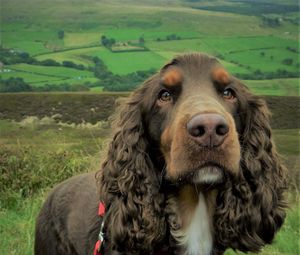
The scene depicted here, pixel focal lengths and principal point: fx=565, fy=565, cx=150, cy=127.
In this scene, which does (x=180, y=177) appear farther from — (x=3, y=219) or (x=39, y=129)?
(x=39, y=129)

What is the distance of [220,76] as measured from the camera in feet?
11.4

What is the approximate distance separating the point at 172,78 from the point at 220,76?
30 cm

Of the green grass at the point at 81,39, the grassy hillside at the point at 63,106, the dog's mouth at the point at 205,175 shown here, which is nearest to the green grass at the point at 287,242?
the dog's mouth at the point at 205,175

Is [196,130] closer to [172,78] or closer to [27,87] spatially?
[172,78]

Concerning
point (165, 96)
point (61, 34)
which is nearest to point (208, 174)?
point (165, 96)

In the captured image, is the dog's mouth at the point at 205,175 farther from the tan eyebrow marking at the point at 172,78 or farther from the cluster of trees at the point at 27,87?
the cluster of trees at the point at 27,87

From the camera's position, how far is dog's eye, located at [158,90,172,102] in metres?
3.44

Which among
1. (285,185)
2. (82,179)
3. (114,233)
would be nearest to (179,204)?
(114,233)

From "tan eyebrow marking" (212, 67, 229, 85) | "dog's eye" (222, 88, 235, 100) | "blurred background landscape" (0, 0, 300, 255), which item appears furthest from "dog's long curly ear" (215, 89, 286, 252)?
"blurred background landscape" (0, 0, 300, 255)

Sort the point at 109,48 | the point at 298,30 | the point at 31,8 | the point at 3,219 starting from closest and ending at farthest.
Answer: the point at 3,219, the point at 109,48, the point at 298,30, the point at 31,8

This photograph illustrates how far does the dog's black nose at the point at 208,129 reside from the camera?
2869 millimetres

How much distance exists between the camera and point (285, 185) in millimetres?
3789

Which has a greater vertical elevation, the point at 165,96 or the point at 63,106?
the point at 165,96

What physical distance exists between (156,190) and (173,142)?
1.87 feet
